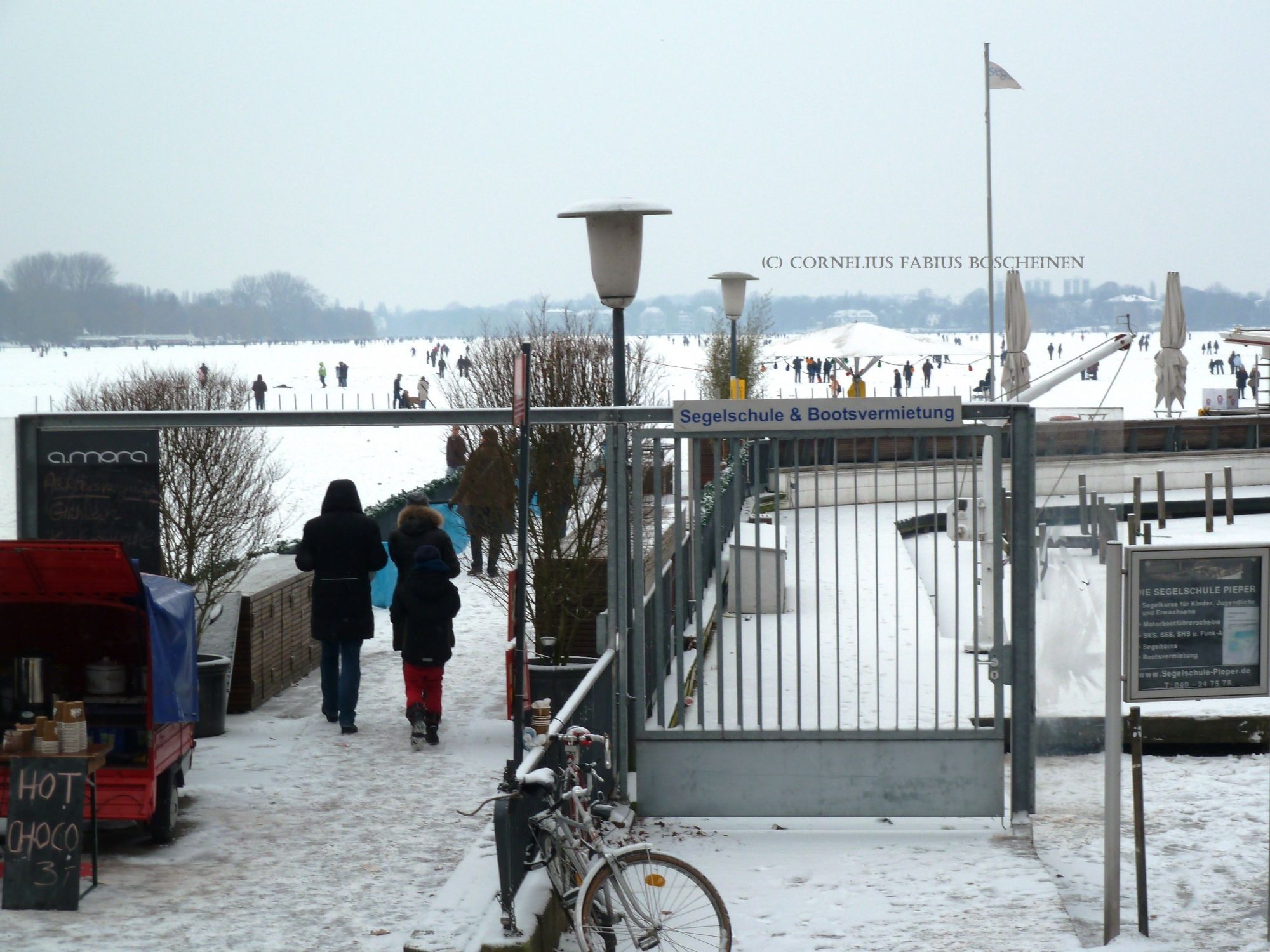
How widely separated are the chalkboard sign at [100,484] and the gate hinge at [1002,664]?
466 centimetres

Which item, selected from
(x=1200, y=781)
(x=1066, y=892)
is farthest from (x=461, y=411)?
(x=1200, y=781)

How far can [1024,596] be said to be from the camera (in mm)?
7125

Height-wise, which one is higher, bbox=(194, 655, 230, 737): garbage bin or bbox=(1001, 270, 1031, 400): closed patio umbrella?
bbox=(1001, 270, 1031, 400): closed patio umbrella

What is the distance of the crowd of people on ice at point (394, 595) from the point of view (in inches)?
343

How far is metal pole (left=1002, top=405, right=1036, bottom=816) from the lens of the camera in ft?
23.2

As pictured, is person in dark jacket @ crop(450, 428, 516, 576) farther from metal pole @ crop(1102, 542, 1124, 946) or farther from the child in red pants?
metal pole @ crop(1102, 542, 1124, 946)

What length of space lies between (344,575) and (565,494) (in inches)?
110

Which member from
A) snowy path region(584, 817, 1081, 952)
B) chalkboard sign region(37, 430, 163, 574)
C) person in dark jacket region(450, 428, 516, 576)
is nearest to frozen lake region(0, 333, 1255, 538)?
chalkboard sign region(37, 430, 163, 574)

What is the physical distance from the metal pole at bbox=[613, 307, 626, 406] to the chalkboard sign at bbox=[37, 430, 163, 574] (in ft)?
9.29

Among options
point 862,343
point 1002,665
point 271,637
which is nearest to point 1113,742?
point 1002,665

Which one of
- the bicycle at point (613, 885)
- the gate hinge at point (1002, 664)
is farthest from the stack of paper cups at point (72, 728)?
the gate hinge at point (1002, 664)

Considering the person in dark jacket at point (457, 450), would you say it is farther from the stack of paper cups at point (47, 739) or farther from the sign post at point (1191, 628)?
the sign post at point (1191, 628)

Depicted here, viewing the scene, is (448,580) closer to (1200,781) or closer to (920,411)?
(920,411)

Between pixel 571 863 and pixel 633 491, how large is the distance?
2.85 metres
